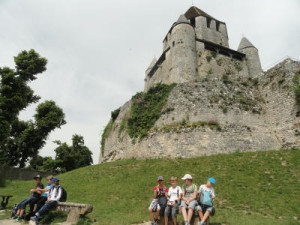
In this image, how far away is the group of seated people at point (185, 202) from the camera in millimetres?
6996

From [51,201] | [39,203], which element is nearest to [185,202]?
[51,201]

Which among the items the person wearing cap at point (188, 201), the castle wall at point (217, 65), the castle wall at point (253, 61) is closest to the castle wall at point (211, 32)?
the castle wall at point (253, 61)

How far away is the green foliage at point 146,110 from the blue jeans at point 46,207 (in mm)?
13521

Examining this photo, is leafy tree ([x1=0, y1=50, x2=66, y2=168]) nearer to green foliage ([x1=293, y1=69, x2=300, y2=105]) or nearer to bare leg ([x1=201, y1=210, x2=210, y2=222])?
bare leg ([x1=201, y1=210, x2=210, y2=222])

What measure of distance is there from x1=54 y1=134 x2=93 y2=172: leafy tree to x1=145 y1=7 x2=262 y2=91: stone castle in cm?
1451

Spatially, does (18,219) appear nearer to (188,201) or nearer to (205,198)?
(188,201)

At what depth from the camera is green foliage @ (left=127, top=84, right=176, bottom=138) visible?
2188 centimetres

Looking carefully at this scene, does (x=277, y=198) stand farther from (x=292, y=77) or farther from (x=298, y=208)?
(x=292, y=77)

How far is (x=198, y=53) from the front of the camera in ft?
96.3

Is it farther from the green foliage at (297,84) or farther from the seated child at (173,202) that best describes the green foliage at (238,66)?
the seated child at (173,202)

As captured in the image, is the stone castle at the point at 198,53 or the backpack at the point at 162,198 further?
the stone castle at the point at 198,53

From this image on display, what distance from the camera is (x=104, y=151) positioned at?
30203 mm

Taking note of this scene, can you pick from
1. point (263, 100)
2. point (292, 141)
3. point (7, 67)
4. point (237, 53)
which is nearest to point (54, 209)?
point (7, 67)

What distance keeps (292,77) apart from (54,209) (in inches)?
797
